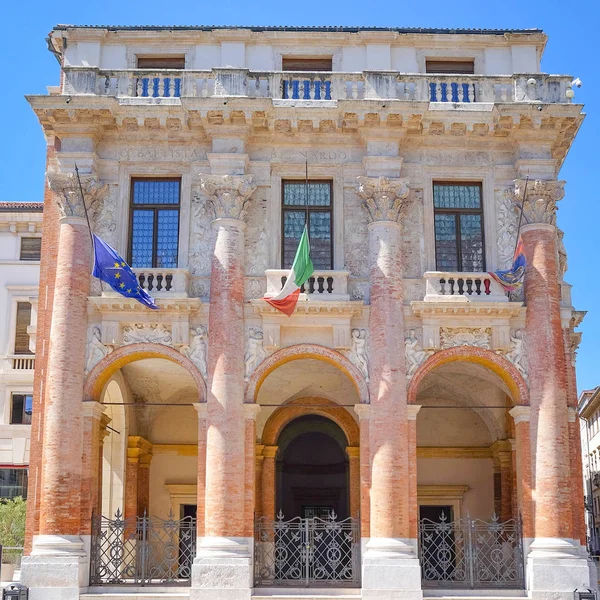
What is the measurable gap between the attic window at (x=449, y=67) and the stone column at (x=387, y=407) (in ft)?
13.5

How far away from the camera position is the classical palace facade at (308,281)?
75.3 ft

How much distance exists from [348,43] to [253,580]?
13970 millimetres

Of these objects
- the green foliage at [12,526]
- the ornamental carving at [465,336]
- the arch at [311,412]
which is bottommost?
the green foliage at [12,526]

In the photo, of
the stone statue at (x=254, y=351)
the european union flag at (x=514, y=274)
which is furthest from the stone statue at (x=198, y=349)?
the european union flag at (x=514, y=274)

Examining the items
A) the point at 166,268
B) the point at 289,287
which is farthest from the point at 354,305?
the point at 166,268

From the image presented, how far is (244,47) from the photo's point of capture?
2609 cm

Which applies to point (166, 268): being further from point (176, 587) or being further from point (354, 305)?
point (176, 587)

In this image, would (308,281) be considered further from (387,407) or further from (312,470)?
(312,470)

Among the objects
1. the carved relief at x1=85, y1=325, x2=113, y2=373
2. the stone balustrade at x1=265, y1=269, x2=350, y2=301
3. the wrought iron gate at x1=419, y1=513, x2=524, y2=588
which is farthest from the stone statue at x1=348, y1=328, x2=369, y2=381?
the carved relief at x1=85, y1=325, x2=113, y2=373

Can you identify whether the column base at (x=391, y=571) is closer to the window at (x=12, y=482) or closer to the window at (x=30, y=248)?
the window at (x=12, y=482)

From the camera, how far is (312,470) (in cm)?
3075

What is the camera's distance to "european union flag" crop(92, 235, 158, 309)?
75.0 ft

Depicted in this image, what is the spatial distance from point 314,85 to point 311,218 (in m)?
3.44

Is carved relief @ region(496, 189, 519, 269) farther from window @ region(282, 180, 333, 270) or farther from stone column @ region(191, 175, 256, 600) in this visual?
stone column @ region(191, 175, 256, 600)
